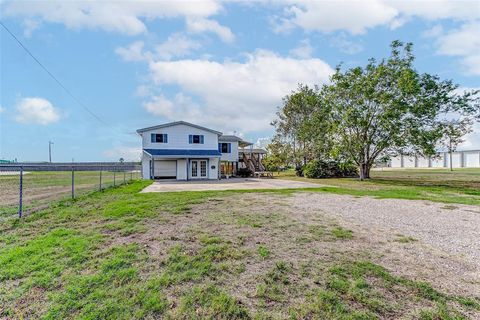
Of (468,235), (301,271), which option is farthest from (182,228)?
(468,235)

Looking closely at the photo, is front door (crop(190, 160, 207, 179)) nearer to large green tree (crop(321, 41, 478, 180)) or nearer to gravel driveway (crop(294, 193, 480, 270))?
large green tree (crop(321, 41, 478, 180))

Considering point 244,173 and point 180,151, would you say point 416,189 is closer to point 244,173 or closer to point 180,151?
point 244,173

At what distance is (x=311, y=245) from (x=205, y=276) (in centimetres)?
215

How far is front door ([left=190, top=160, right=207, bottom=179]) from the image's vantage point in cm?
2522

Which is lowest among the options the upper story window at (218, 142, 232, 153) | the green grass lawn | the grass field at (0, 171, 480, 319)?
the green grass lawn

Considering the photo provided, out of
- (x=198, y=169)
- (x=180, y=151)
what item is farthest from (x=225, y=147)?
(x=180, y=151)

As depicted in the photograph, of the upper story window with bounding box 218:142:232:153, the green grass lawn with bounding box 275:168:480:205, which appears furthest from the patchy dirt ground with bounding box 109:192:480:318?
the upper story window with bounding box 218:142:232:153

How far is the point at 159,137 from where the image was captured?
24547 mm

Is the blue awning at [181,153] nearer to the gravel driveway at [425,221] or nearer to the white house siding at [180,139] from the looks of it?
the white house siding at [180,139]

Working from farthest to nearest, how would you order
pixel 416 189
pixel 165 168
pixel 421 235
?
pixel 165 168, pixel 416 189, pixel 421 235

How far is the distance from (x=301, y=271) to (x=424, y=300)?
1404mm

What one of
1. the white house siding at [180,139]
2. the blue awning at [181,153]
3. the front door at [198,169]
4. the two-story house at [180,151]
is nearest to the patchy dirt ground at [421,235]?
the blue awning at [181,153]

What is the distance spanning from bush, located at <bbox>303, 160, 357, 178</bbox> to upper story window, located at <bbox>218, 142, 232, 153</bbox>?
8.53 m

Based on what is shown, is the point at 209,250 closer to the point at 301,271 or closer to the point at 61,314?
the point at 301,271
